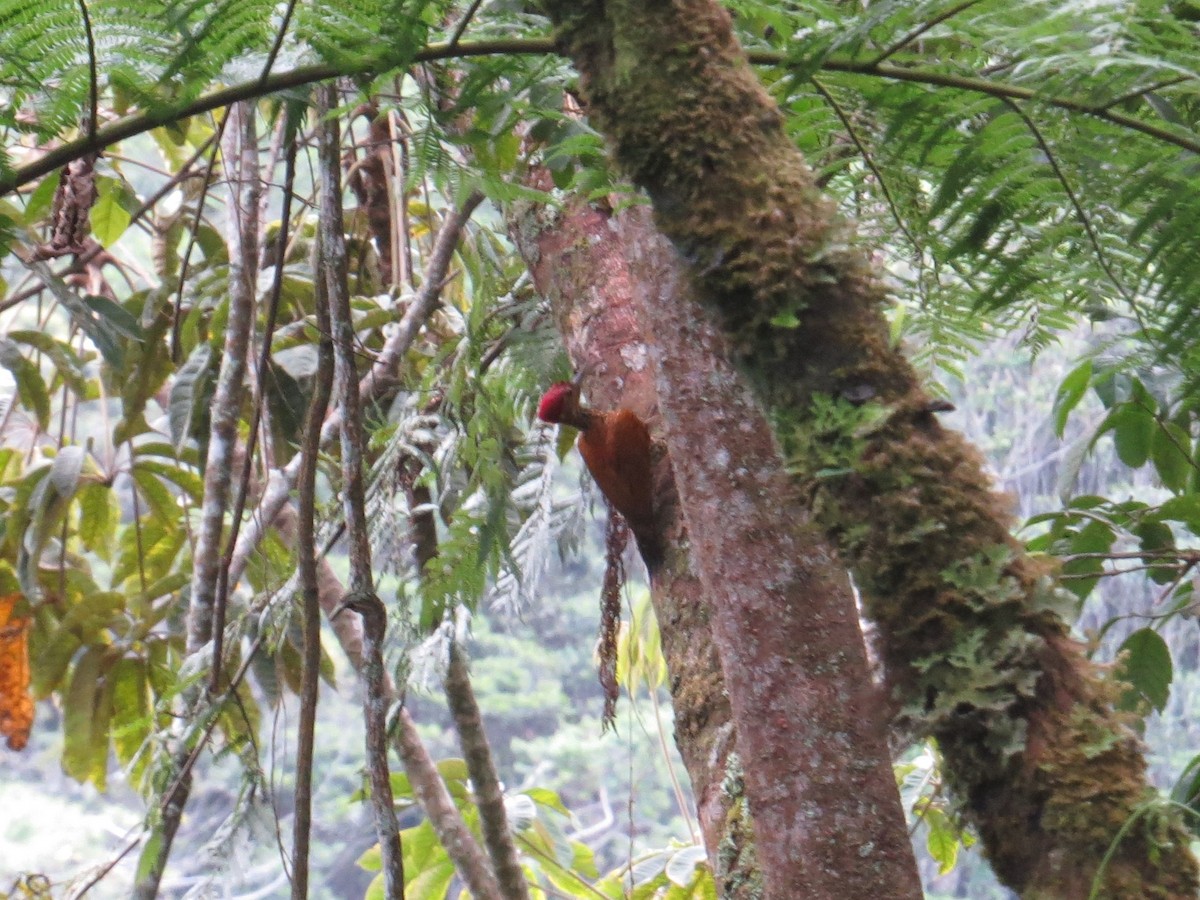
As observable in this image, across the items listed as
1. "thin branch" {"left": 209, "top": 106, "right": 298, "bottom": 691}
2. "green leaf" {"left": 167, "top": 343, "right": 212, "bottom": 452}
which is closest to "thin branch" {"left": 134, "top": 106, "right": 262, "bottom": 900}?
"thin branch" {"left": 209, "top": 106, "right": 298, "bottom": 691}

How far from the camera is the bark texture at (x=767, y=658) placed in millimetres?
775

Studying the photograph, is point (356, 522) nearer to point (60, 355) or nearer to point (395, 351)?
point (395, 351)

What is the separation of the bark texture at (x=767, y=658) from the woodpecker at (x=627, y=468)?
0.60ft

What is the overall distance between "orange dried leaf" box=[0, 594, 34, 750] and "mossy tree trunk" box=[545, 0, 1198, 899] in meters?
1.86

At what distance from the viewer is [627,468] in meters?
1.20

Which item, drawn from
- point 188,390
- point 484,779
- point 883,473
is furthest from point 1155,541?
point 188,390

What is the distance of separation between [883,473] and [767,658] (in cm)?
26

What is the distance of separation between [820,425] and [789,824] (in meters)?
0.33

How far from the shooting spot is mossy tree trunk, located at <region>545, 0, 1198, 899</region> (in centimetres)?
53

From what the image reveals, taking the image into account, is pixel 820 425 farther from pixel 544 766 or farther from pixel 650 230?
pixel 544 766

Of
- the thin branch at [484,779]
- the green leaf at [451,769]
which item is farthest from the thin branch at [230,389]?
the green leaf at [451,769]

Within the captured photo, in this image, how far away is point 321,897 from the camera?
783 centimetres

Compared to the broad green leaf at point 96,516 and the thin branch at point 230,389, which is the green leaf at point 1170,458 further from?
the broad green leaf at point 96,516

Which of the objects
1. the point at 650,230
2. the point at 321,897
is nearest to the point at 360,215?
the point at 650,230
